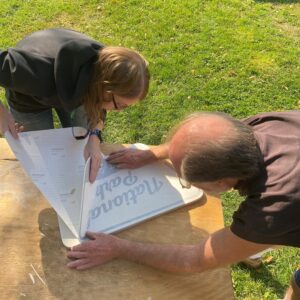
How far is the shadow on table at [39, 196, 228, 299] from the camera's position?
4.68 ft

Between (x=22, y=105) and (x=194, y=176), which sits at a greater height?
(x=194, y=176)

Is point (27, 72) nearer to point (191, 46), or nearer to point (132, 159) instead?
point (132, 159)

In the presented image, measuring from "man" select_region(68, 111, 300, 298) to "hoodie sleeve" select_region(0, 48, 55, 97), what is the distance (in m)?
0.70

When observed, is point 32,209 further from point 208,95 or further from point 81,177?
point 208,95

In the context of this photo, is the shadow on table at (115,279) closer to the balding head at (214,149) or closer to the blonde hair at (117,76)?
the balding head at (214,149)

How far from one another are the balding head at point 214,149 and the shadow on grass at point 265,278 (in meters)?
1.41

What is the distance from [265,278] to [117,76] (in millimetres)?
1555

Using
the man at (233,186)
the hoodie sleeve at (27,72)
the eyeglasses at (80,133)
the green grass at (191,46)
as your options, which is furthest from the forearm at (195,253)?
the green grass at (191,46)

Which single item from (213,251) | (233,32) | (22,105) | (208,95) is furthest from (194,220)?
(233,32)

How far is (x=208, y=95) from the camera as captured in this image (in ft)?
12.4

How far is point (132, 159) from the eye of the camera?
1.89m

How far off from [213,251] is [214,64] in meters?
2.96

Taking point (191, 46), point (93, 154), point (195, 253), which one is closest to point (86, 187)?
point (93, 154)

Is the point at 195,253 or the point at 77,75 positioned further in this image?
the point at 77,75
